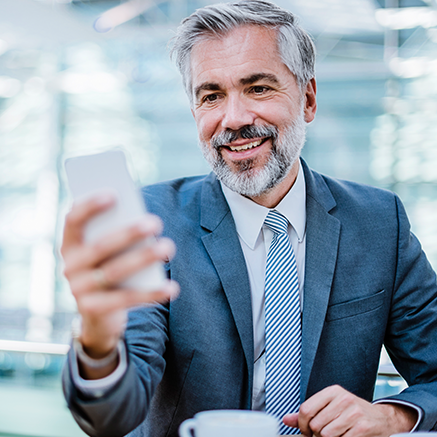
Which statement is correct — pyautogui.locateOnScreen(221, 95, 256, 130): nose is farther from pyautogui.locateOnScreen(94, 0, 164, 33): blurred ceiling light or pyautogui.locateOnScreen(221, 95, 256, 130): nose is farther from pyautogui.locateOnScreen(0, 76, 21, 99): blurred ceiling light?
pyautogui.locateOnScreen(0, 76, 21, 99): blurred ceiling light

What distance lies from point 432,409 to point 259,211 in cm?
56

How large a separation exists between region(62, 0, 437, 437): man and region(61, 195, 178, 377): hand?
435mm

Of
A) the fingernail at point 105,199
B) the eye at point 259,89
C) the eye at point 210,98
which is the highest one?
the fingernail at point 105,199

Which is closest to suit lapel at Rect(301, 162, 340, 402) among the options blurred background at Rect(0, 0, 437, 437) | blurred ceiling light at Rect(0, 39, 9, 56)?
blurred background at Rect(0, 0, 437, 437)

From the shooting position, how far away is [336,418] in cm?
89

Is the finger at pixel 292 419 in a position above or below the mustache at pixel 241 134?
below

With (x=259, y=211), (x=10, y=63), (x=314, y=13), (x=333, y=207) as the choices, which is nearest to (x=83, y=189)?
(x=259, y=211)

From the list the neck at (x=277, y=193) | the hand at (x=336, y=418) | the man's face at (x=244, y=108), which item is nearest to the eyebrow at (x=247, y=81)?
the man's face at (x=244, y=108)

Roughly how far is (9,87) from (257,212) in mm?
7123

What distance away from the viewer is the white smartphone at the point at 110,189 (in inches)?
20.2

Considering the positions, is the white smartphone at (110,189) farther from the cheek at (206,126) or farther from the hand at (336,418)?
the cheek at (206,126)

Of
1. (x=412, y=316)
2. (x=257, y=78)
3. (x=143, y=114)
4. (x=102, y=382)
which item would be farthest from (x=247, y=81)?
(x=143, y=114)

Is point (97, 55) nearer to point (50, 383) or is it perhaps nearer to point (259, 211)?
point (50, 383)

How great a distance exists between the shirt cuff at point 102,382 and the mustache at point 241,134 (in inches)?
26.5
